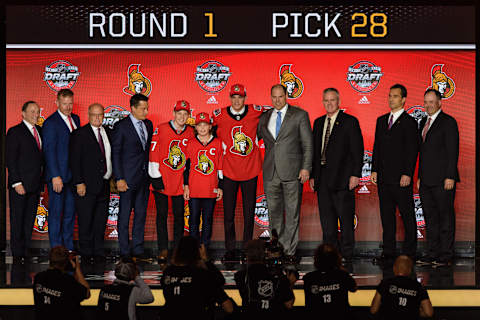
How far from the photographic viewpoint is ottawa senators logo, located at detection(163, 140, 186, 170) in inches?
279

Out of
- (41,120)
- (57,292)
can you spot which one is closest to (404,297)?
(57,292)

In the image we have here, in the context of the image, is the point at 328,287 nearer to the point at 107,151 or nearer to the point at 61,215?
the point at 107,151

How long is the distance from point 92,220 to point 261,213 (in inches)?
71.7

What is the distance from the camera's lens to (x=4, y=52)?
829 cm

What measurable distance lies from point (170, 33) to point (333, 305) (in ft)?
14.3

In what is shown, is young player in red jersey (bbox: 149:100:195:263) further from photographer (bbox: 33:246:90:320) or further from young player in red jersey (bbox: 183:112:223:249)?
photographer (bbox: 33:246:90:320)

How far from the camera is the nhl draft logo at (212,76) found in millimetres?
7812

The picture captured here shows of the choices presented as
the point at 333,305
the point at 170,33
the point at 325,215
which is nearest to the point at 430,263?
the point at 325,215

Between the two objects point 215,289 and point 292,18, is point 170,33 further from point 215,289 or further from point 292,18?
point 215,289

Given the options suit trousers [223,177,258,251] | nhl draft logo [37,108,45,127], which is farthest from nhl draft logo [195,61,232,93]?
nhl draft logo [37,108,45,127]

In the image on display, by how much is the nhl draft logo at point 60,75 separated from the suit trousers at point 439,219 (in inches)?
150

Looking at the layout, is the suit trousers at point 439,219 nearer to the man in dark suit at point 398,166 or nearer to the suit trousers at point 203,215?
the man in dark suit at point 398,166

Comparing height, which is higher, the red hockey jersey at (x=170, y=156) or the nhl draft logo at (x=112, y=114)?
the nhl draft logo at (x=112, y=114)

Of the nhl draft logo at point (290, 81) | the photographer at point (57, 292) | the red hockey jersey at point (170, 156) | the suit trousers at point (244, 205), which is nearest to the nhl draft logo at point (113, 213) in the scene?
the red hockey jersey at point (170, 156)
